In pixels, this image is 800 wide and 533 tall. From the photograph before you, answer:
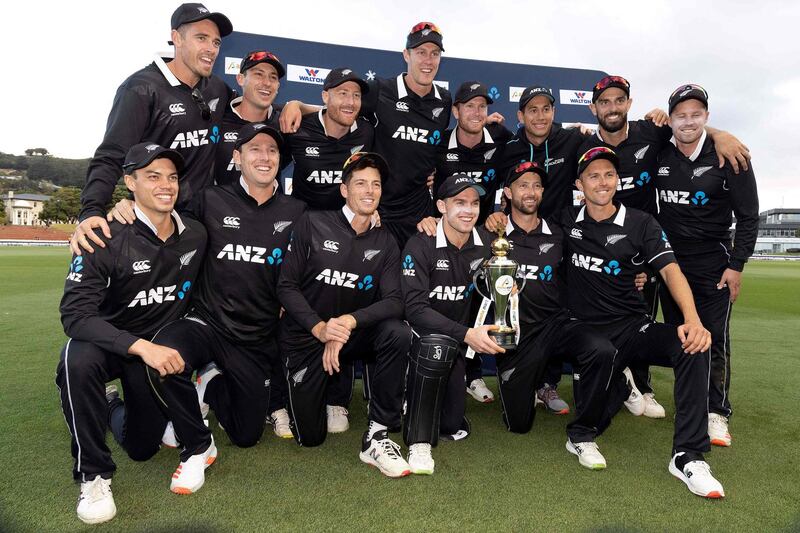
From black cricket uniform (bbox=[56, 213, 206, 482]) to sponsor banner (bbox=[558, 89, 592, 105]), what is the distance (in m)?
6.17

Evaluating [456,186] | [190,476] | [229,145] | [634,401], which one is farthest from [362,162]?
[634,401]

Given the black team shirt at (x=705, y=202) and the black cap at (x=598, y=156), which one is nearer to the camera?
the black cap at (x=598, y=156)

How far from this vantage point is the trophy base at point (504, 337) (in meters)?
3.65

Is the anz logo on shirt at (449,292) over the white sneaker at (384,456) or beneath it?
over

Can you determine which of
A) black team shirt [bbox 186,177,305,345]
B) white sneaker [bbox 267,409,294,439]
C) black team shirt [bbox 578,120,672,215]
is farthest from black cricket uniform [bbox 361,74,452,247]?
white sneaker [bbox 267,409,294,439]

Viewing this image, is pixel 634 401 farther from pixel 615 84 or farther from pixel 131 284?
pixel 131 284

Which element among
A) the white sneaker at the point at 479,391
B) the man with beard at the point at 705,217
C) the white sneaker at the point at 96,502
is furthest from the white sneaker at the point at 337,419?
the man with beard at the point at 705,217

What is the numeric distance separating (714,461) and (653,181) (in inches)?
96.1

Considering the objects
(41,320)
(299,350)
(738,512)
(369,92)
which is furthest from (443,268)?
(41,320)

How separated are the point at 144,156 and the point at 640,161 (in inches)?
162

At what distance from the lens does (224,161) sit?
4586 mm

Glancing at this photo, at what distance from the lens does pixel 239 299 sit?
3965 mm

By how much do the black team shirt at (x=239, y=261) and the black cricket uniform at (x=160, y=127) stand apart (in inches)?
13.7

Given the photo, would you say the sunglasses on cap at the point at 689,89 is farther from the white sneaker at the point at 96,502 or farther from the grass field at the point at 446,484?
the white sneaker at the point at 96,502
